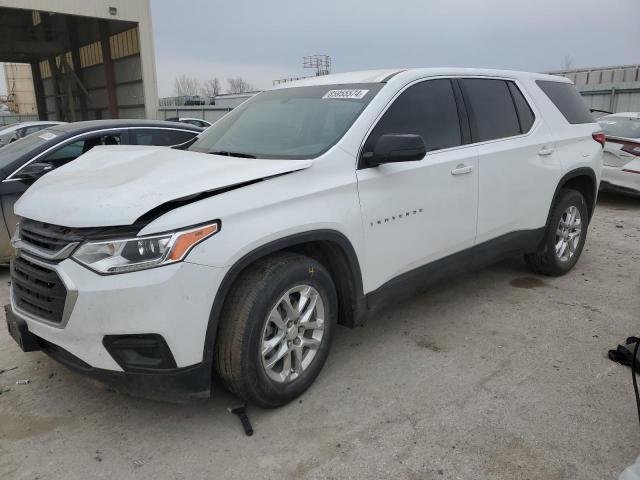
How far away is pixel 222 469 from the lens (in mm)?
2506

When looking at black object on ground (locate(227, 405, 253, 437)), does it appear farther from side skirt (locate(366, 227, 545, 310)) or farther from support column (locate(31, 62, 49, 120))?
support column (locate(31, 62, 49, 120))

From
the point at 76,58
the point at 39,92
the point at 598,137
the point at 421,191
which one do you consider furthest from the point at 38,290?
the point at 39,92

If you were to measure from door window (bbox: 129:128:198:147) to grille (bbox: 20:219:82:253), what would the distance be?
3.37 meters

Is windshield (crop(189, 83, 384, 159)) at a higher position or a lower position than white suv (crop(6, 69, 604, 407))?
higher

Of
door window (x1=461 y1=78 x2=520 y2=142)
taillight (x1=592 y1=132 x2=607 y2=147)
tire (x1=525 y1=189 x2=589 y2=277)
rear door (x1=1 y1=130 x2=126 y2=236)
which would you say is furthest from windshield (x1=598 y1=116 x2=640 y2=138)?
rear door (x1=1 y1=130 x2=126 y2=236)

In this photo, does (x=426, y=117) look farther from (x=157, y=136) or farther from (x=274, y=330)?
(x=157, y=136)

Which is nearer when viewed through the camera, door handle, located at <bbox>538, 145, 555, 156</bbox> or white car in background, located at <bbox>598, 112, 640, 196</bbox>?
door handle, located at <bbox>538, 145, 555, 156</bbox>

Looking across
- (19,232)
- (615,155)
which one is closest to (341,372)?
(19,232)

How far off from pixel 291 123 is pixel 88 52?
1277 inches

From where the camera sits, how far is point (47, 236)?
261cm

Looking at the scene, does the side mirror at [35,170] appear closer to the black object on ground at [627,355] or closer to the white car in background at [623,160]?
the black object on ground at [627,355]

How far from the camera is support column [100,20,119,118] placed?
2804 cm

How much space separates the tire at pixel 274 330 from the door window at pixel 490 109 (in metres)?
1.86

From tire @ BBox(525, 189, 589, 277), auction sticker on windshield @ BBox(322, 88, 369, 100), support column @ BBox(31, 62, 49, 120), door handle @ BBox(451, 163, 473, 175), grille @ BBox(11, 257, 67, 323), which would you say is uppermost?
support column @ BBox(31, 62, 49, 120)
